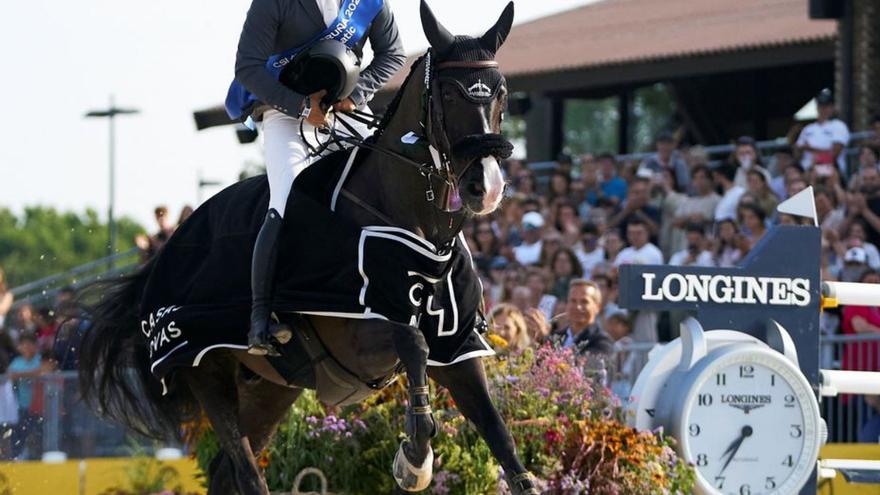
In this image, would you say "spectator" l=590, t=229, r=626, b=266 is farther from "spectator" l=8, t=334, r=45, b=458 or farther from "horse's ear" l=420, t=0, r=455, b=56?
"horse's ear" l=420, t=0, r=455, b=56

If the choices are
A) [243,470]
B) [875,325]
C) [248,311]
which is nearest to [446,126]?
[248,311]

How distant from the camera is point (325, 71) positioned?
7137 millimetres

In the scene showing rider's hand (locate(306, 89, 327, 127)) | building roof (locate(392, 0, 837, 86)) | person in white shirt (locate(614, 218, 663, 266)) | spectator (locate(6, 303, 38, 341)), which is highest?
building roof (locate(392, 0, 837, 86))

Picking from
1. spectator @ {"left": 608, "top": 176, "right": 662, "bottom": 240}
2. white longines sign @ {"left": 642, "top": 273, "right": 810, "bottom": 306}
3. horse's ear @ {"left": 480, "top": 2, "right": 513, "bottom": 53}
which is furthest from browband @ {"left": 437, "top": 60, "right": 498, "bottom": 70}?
spectator @ {"left": 608, "top": 176, "right": 662, "bottom": 240}

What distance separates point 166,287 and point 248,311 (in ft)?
2.53

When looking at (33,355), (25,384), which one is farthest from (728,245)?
(33,355)

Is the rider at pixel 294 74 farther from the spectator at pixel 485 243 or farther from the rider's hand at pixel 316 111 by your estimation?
the spectator at pixel 485 243

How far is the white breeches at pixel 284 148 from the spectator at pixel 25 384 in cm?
403

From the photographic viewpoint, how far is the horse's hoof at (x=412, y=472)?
6566 mm

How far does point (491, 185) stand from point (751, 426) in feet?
10.1

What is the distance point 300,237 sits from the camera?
6996 millimetres

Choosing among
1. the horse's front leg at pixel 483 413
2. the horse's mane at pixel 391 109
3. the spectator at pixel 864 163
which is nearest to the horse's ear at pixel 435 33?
the horse's mane at pixel 391 109

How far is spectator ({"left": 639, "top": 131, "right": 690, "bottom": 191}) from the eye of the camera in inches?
619

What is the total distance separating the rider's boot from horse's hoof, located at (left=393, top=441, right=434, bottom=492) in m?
0.79
